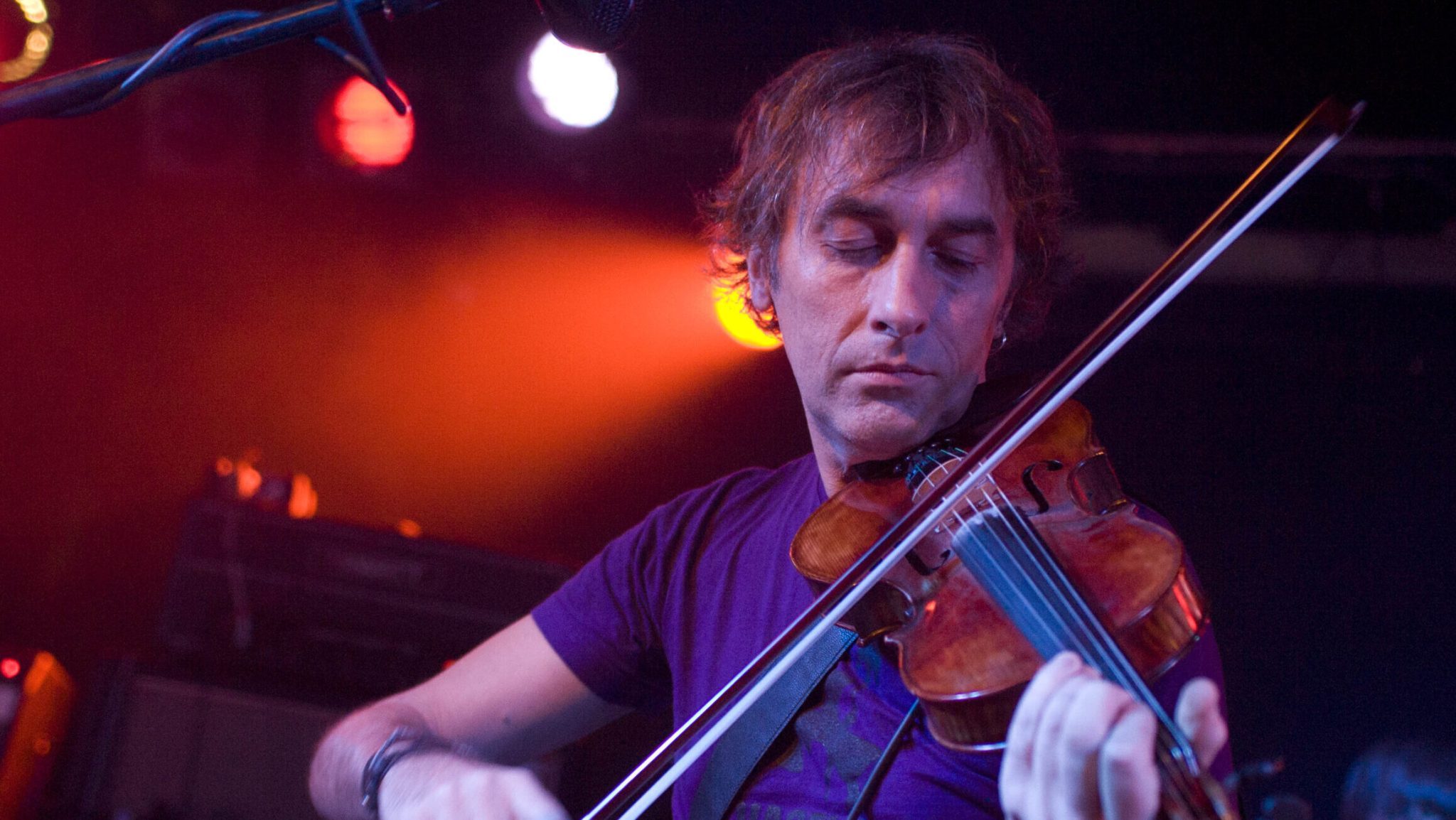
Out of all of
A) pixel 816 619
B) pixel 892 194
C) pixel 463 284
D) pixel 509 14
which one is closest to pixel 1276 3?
pixel 892 194

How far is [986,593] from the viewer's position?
123cm

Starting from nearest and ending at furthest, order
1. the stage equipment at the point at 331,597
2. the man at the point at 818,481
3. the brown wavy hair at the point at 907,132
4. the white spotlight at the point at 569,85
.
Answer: the man at the point at 818,481, the brown wavy hair at the point at 907,132, the stage equipment at the point at 331,597, the white spotlight at the point at 569,85

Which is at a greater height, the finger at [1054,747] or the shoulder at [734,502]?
the shoulder at [734,502]

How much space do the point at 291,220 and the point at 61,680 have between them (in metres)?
2.49

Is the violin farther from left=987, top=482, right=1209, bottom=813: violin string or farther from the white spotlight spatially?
the white spotlight

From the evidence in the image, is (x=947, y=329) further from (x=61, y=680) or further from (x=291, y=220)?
(x=291, y=220)

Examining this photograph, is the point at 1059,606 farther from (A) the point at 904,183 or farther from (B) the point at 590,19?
(B) the point at 590,19

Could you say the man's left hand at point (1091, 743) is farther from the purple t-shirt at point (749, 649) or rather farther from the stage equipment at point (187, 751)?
the stage equipment at point (187, 751)

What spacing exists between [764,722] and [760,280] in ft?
2.81

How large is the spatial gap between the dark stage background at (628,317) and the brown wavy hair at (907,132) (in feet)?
4.52

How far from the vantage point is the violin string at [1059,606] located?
92 centimetres

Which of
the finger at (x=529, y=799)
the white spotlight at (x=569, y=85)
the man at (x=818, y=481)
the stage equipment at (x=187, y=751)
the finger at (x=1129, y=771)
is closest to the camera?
the finger at (x=1129, y=771)

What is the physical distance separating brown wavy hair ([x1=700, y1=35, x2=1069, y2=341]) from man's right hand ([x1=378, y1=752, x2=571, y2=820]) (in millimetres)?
992

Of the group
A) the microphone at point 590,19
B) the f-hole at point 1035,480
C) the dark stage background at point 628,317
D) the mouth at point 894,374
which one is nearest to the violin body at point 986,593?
the f-hole at point 1035,480
